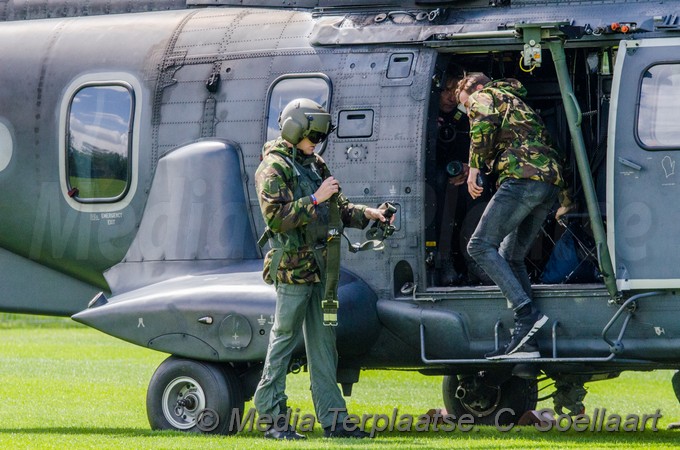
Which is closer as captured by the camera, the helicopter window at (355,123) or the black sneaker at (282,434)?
the black sneaker at (282,434)

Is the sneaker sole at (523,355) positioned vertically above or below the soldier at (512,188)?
below

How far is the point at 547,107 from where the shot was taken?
1138 centimetres

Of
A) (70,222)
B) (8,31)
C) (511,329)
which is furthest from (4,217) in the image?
(511,329)

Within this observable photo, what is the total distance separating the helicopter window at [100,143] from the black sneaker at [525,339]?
12.7 feet

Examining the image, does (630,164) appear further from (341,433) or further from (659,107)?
(341,433)

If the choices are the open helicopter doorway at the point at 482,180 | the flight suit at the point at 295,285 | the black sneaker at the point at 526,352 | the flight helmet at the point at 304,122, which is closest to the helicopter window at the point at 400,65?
the open helicopter doorway at the point at 482,180

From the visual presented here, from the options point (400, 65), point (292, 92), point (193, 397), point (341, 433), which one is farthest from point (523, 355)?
point (292, 92)

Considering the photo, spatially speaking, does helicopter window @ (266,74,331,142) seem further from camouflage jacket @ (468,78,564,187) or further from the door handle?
the door handle

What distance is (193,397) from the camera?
1096 centimetres

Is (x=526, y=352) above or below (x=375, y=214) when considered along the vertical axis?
below

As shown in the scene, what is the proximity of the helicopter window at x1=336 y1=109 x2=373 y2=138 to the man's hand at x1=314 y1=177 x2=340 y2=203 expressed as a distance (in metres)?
1.03

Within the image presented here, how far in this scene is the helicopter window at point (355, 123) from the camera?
35.6 ft

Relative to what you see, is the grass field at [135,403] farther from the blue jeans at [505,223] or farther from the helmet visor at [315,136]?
the helmet visor at [315,136]

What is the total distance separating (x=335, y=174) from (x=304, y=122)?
0.98 m
